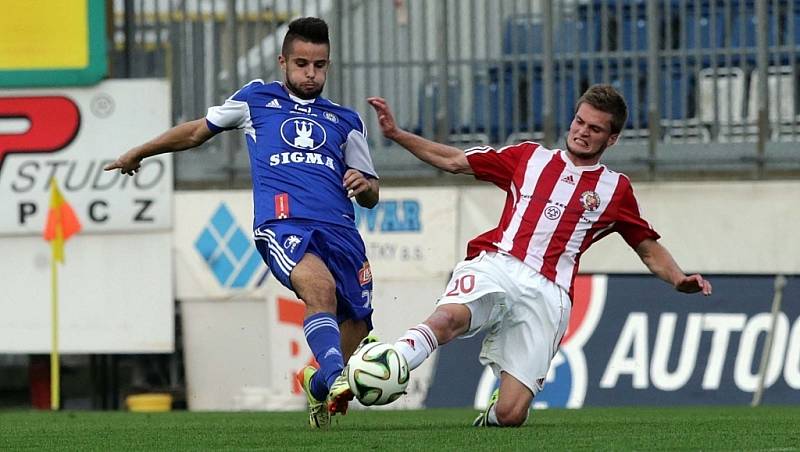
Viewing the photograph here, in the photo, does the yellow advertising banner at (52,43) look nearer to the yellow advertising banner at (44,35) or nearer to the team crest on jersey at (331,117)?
the yellow advertising banner at (44,35)

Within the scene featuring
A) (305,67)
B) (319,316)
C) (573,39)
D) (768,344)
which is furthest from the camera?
(573,39)

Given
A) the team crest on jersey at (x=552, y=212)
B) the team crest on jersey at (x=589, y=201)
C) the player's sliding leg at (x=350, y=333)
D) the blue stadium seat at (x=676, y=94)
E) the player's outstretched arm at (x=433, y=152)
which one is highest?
the blue stadium seat at (x=676, y=94)

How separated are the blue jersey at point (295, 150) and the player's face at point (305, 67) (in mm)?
64

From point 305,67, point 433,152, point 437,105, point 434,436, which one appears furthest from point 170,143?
point 437,105

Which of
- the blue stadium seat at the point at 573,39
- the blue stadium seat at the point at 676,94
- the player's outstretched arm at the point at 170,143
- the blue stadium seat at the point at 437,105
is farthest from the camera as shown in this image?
the blue stadium seat at the point at 437,105

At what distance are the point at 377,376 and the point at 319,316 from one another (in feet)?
2.74

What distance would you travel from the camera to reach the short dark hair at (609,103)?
725cm

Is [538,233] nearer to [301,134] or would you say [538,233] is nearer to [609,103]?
[609,103]

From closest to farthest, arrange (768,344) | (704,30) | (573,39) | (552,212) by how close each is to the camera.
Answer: (552,212)
(768,344)
(704,30)
(573,39)

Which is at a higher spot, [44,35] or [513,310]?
[44,35]

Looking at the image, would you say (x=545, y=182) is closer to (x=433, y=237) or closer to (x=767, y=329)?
(x=767, y=329)

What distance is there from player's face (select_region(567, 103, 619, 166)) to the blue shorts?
1.02 meters

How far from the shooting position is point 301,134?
733cm

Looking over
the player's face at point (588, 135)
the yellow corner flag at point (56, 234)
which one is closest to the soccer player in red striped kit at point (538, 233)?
the player's face at point (588, 135)
